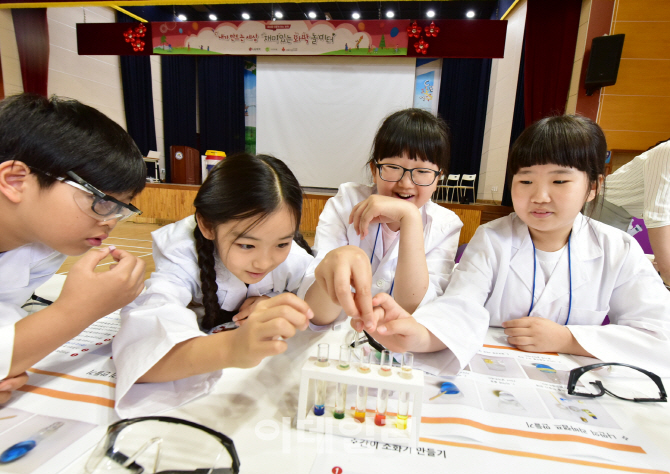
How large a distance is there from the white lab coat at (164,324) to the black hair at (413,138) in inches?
21.5

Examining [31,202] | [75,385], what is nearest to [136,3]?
[31,202]

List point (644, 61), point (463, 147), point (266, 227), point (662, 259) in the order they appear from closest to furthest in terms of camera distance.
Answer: point (266, 227)
point (662, 259)
point (644, 61)
point (463, 147)

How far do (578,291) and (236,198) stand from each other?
33.1 inches

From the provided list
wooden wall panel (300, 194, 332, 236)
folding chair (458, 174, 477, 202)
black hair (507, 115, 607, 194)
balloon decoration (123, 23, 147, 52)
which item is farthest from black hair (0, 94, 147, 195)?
balloon decoration (123, 23, 147, 52)

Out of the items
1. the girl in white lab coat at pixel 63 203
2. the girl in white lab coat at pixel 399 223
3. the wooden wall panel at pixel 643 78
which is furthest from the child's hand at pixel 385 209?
the wooden wall panel at pixel 643 78

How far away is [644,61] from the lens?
10.0 feet

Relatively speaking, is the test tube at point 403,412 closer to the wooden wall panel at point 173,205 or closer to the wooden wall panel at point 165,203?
the wooden wall panel at point 173,205

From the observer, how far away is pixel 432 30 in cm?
426

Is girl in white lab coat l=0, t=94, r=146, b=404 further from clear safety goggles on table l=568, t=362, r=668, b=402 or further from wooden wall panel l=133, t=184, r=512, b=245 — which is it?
wooden wall panel l=133, t=184, r=512, b=245

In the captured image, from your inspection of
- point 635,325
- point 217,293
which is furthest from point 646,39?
point 217,293

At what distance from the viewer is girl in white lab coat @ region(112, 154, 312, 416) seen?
476 mm

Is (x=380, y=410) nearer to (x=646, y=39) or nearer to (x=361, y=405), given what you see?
(x=361, y=405)

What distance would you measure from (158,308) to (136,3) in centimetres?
502

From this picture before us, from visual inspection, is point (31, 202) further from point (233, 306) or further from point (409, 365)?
point (409, 365)
